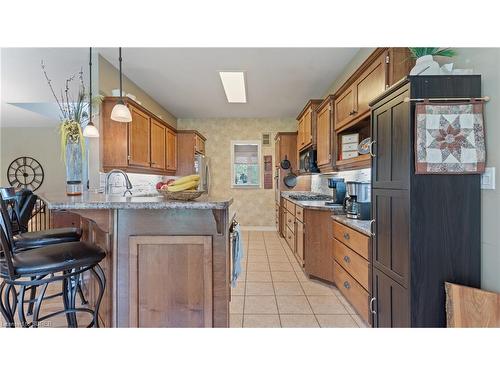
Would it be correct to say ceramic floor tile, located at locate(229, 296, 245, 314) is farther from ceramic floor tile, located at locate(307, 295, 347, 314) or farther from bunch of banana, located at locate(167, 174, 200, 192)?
bunch of banana, located at locate(167, 174, 200, 192)

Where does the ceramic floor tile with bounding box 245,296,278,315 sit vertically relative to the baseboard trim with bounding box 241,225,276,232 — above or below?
below

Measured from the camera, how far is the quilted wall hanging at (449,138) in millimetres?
1510

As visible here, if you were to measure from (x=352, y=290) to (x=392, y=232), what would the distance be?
99 centimetres

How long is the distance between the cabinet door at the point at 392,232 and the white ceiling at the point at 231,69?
2288mm

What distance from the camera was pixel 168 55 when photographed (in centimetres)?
341

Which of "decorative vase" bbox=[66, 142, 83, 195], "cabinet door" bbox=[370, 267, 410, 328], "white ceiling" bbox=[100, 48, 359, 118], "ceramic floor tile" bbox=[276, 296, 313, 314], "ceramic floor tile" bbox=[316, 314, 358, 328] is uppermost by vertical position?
"white ceiling" bbox=[100, 48, 359, 118]

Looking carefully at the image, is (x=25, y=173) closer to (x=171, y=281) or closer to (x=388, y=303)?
(x=171, y=281)

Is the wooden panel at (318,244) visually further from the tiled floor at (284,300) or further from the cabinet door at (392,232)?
the cabinet door at (392,232)

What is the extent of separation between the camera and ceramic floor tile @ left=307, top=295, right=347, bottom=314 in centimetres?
250

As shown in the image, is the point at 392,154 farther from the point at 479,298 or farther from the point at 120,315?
the point at 120,315

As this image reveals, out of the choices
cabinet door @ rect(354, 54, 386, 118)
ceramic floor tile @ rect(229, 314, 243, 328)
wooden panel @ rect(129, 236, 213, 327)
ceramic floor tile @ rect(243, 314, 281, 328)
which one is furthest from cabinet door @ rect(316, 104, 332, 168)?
wooden panel @ rect(129, 236, 213, 327)

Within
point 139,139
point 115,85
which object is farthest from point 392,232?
point 115,85

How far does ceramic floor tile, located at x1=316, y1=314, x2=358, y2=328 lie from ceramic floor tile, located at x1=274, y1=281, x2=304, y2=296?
505 millimetres

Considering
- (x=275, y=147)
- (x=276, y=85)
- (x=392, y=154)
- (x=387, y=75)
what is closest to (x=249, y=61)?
(x=276, y=85)
